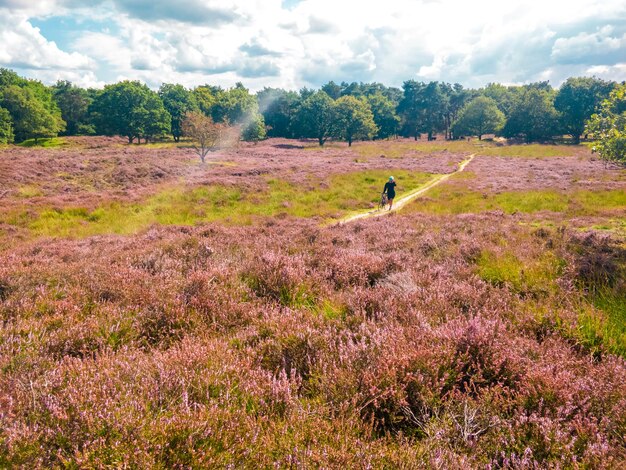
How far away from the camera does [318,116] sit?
282 feet

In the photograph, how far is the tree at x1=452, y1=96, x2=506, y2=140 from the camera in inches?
3521

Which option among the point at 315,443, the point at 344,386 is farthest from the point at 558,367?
the point at 315,443

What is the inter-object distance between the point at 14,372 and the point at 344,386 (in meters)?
3.00

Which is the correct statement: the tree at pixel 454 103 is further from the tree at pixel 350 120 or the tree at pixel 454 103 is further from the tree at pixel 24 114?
the tree at pixel 24 114

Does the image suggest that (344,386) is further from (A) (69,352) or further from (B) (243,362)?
(A) (69,352)

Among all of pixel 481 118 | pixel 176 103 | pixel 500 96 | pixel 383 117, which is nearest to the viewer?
pixel 176 103

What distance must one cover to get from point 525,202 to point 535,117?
78904mm

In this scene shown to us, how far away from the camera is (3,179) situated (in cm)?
2370

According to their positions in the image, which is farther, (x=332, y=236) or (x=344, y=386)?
(x=332, y=236)

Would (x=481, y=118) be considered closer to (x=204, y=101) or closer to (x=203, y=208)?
(x=204, y=101)

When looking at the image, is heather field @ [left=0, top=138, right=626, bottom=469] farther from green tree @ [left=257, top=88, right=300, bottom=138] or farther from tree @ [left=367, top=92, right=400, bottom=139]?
tree @ [left=367, top=92, right=400, bottom=139]

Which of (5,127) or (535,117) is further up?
(535,117)

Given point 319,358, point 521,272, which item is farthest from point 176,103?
point 319,358

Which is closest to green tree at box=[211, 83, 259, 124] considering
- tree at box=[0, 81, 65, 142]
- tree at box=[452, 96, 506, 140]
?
tree at box=[0, 81, 65, 142]
